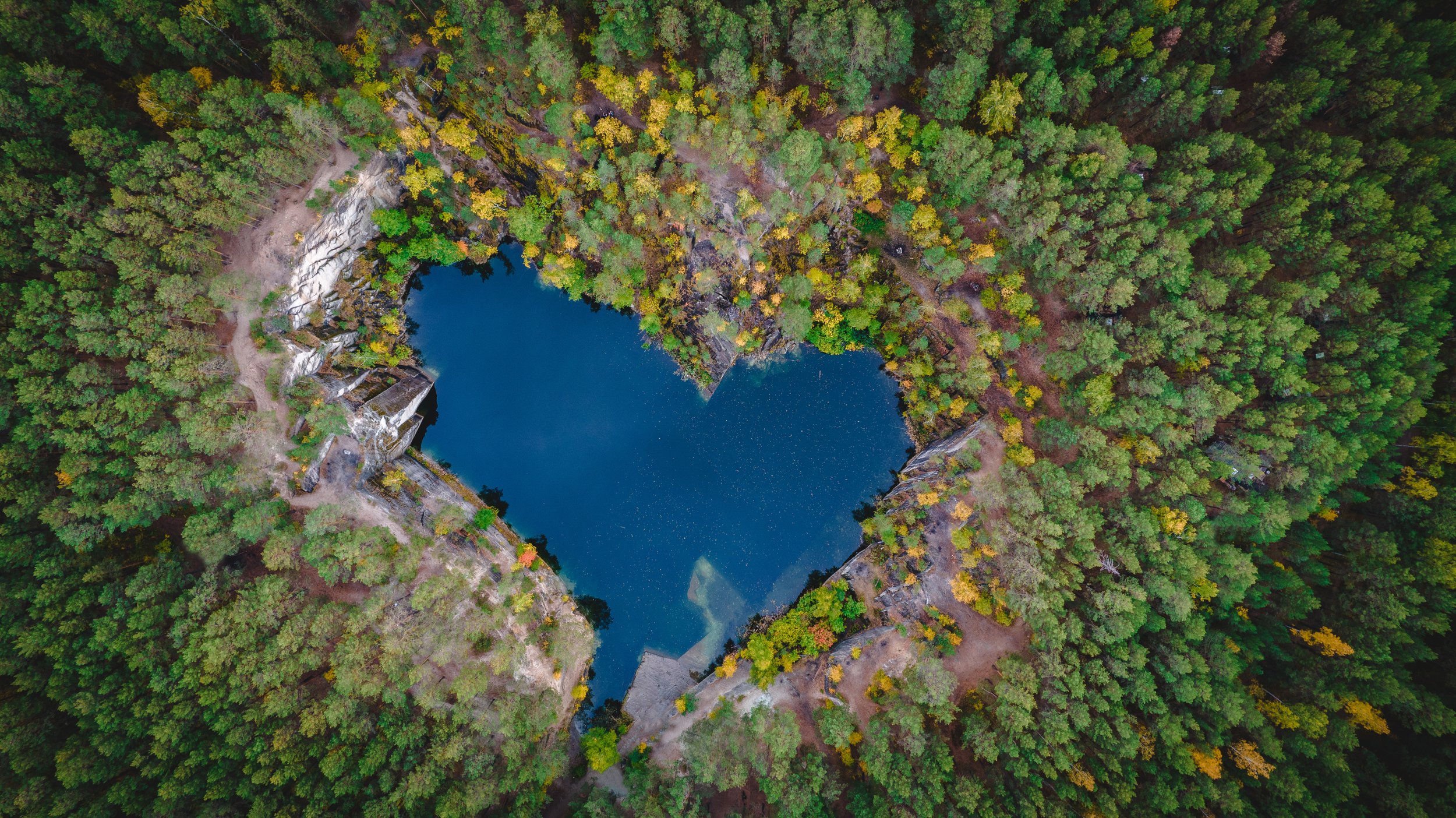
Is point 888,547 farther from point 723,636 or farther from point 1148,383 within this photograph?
point 1148,383

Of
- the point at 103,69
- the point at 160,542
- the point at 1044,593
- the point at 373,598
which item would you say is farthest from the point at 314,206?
the point at 1044,593

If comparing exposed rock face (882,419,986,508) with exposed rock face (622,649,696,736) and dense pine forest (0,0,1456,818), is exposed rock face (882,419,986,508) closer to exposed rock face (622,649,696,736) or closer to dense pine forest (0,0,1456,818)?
dense pine forest (0,0,1456,818)

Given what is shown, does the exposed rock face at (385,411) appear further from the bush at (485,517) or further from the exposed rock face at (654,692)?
the exposed rock face at (654,692)

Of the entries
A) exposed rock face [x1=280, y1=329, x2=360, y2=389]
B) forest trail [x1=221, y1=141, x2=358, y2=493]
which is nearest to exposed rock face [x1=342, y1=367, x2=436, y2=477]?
exposed rock face [x1=280, y1=329, x2=360, y2=389]

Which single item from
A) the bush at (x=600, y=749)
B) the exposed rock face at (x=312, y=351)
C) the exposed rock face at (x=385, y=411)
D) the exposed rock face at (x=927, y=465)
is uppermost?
the exposed rock face at (x=312, y=351)

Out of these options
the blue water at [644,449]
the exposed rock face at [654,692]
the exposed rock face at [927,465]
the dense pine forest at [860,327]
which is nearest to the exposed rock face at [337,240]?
the dense pine forest at [860,327]

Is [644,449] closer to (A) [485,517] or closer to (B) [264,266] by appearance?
(A) [485,517]

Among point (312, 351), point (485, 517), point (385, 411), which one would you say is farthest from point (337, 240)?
point (485, 517)
